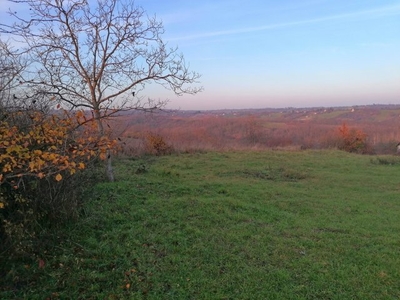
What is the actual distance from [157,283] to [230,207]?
129 inches

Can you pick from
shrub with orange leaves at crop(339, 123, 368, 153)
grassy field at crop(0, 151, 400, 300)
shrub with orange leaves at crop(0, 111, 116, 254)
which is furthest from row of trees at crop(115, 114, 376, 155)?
shrub with orange leaves at crop(0, 111, 116, 254)

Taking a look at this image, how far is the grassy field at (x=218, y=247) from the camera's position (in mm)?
3613

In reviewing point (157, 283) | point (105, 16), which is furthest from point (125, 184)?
point (157, 283)

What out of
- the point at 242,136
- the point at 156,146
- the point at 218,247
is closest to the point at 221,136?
the point at 242,136

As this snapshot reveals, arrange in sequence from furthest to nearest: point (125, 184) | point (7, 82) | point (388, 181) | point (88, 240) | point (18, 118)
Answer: point (388, 181)
point (125, 184)
point (7, 82)
point (88, 240)
point (18, 118)

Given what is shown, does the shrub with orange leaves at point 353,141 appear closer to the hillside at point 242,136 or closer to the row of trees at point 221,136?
the row of trees at point 221,136

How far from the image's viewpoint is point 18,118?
429cm

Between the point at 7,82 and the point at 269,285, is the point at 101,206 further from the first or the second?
the point at 269,285

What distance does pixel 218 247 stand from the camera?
4762 millimetres

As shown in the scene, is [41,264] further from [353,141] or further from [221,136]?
[221,136]

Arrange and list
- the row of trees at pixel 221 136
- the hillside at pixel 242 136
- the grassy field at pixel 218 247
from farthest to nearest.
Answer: the hillside at pixel 242 136 < the row of trees at pixel 221 136 < the grassy field at pixel 218 247

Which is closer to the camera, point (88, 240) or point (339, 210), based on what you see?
point (88, 240)

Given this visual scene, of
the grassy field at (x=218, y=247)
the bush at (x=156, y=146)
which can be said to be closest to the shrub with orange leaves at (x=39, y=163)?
the grassy field at (x=218, y=247)

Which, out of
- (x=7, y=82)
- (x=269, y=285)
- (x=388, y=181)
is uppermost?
(x=7, y=82)
